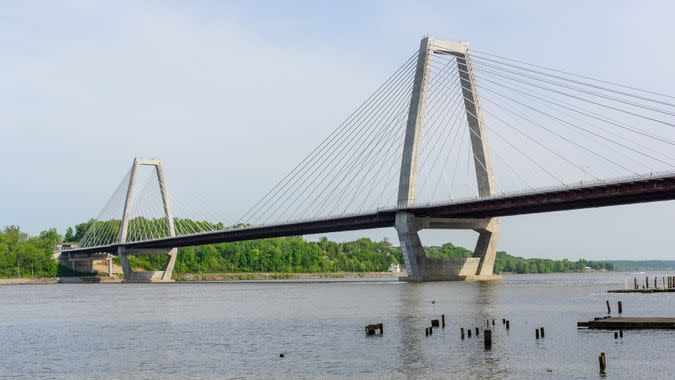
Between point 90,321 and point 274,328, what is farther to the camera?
point 90,321

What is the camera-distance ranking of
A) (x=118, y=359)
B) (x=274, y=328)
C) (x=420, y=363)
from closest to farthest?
(x=420, y=363)
(x=118, y=359)
(x=274, y=328)

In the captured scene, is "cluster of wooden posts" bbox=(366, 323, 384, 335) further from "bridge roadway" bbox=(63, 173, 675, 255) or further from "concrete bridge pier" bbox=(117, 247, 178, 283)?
"concrete bridge pier" bbox=(117, 247, 178, 283)

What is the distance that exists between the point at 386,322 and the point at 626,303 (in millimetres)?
22203

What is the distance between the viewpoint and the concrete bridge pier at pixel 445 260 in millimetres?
92312

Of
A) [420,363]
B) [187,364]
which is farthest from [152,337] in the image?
[420,363]

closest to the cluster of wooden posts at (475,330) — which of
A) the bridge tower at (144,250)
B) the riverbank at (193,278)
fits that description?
the bridge tower at (144,250)

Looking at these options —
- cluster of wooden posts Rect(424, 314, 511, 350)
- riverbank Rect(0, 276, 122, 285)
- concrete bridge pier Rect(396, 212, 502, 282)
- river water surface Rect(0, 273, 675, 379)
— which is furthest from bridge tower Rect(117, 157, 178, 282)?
cluster of wooden posts Rect(424, 314, 511, 350)

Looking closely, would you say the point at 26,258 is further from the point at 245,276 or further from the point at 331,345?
the point at 331,345

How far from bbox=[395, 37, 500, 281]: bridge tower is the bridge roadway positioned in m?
1.62

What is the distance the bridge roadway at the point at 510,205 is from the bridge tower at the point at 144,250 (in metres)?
21.7

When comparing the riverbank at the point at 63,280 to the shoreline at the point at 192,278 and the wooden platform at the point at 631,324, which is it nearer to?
the shoreline at the point at 192,278

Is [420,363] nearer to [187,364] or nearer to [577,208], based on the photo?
[187,364]

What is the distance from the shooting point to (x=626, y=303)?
5738 cm

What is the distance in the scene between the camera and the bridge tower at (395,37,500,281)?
88188 millimetres
